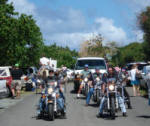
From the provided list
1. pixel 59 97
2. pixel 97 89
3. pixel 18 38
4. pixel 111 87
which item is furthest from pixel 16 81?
pixel 18 38

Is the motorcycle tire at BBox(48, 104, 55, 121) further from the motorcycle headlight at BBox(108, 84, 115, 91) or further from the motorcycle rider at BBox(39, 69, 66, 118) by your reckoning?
the motorcycle headlight at BBox(108, 84, 115, 91)

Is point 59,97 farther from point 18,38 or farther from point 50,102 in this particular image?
point 18,38

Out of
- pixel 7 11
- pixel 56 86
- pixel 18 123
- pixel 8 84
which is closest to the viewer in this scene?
pixel 18 123

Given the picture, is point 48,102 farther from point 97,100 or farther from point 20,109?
point 97,100

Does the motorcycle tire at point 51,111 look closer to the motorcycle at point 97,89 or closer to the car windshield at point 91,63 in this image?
the motorcycle at point 97,89

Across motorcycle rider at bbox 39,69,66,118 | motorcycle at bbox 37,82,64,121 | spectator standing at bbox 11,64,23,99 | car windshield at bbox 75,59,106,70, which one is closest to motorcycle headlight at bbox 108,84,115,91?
motorcycle rider at bbox 39,69,66,118

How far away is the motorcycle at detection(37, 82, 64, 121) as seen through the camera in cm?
1299

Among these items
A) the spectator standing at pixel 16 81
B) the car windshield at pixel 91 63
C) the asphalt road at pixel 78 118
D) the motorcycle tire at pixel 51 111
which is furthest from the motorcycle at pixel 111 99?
the car windshield at pixel 91 63

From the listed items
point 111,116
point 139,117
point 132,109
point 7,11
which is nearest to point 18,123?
point 111,116

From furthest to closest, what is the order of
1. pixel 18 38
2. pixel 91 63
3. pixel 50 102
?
pixel 18 38
pixel 91 63
pixel 50 102

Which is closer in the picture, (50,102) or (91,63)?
(50,102)

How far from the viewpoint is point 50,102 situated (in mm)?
12984

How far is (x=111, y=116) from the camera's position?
13.5 meters

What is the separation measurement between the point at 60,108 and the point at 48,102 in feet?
1.96
